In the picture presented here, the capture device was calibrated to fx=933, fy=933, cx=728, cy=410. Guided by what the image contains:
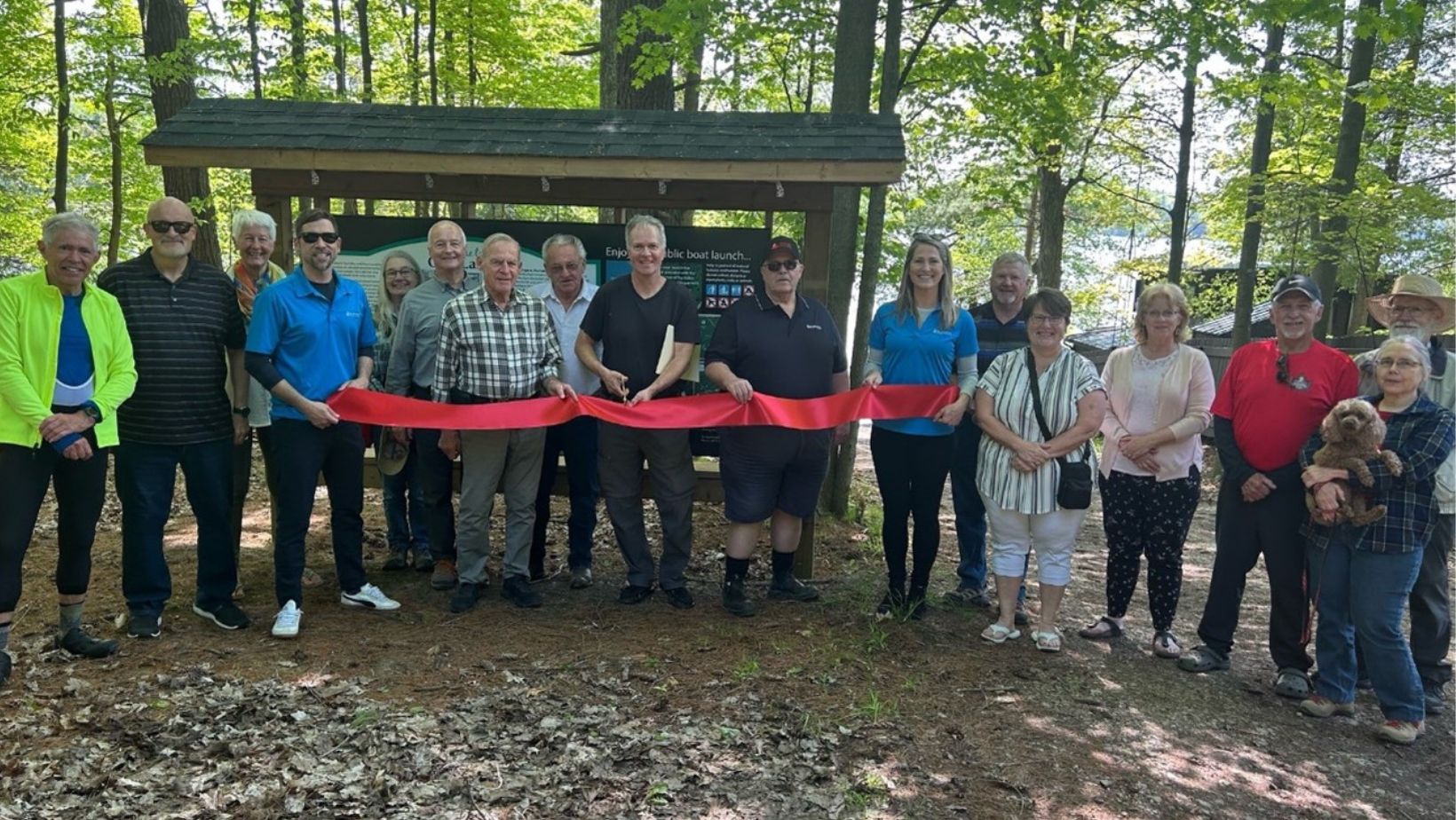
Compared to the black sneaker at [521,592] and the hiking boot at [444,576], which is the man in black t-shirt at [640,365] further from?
the hiking boot at [444,576]

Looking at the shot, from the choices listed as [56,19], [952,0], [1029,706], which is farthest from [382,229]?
[56,19]

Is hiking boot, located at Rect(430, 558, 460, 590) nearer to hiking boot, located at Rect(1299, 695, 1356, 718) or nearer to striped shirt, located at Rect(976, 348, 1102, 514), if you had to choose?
striped shirt, located at Rect(976, 348, 1102, 514)

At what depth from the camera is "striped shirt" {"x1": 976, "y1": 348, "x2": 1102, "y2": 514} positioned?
5051 mm

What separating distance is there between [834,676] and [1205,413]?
245 centimetres

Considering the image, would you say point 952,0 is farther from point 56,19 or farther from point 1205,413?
point 56,19

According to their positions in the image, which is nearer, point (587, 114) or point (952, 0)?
point (587, 114)

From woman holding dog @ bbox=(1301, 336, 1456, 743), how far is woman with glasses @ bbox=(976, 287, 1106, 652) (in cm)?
110

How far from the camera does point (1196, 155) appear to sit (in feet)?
75.7

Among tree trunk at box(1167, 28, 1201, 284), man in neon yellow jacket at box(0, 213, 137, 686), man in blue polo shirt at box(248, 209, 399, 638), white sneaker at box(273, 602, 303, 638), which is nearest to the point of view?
man in neon yellow jacket at box(0, 213, 137, 686)

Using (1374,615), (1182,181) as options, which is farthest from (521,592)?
(1182,181)

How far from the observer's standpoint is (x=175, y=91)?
11.5m

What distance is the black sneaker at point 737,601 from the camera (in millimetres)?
5641

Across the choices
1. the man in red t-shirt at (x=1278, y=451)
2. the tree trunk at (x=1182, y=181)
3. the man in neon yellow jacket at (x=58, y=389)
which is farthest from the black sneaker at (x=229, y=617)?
the tree trunk at (x=1182, y=181)

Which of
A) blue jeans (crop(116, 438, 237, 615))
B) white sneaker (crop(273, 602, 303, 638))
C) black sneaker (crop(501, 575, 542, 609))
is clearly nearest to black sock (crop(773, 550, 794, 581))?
black sneaker (crop(501, 575, 542, 609))
